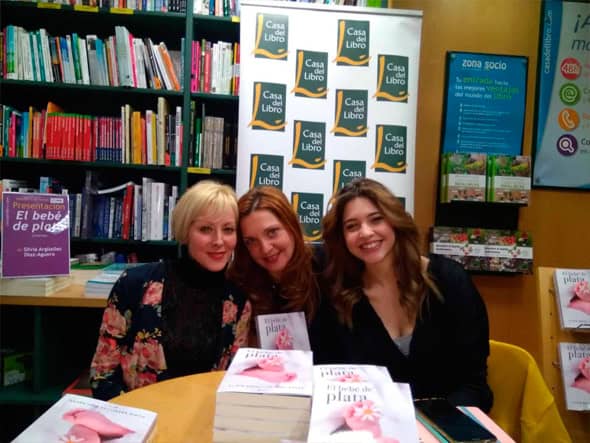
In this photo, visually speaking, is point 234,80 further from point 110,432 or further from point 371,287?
point 110,432

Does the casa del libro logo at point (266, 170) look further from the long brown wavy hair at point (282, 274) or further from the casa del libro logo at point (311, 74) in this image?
the long brown wavy hair at point (282, 274)

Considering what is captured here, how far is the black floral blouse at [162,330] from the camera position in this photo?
1.44m

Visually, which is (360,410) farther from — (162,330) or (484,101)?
(484,101)

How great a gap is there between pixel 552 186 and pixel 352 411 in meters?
2.75

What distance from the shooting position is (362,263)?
1690 millimetres

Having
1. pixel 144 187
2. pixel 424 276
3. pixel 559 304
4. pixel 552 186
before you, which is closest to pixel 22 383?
pixel 144 187

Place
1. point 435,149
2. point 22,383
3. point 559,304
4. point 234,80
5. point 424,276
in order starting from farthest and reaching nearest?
point 435,149 → point 234,80 → point 22,383 → point 559,304 → point 424,276

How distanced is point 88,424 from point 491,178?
101 inches

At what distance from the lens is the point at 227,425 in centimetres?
82

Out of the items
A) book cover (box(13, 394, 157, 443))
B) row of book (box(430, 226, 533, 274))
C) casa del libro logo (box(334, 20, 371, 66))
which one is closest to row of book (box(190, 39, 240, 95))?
casa del libro logo (box(334, 20, 371, 66))

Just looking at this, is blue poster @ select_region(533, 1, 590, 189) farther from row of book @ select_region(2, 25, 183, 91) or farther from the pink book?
the pink book

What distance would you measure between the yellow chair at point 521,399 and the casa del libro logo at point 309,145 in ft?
4.70

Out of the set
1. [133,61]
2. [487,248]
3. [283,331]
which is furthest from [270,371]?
[133,61]

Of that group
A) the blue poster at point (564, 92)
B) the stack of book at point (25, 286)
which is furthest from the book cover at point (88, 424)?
the blue poster at point (564, 92)
